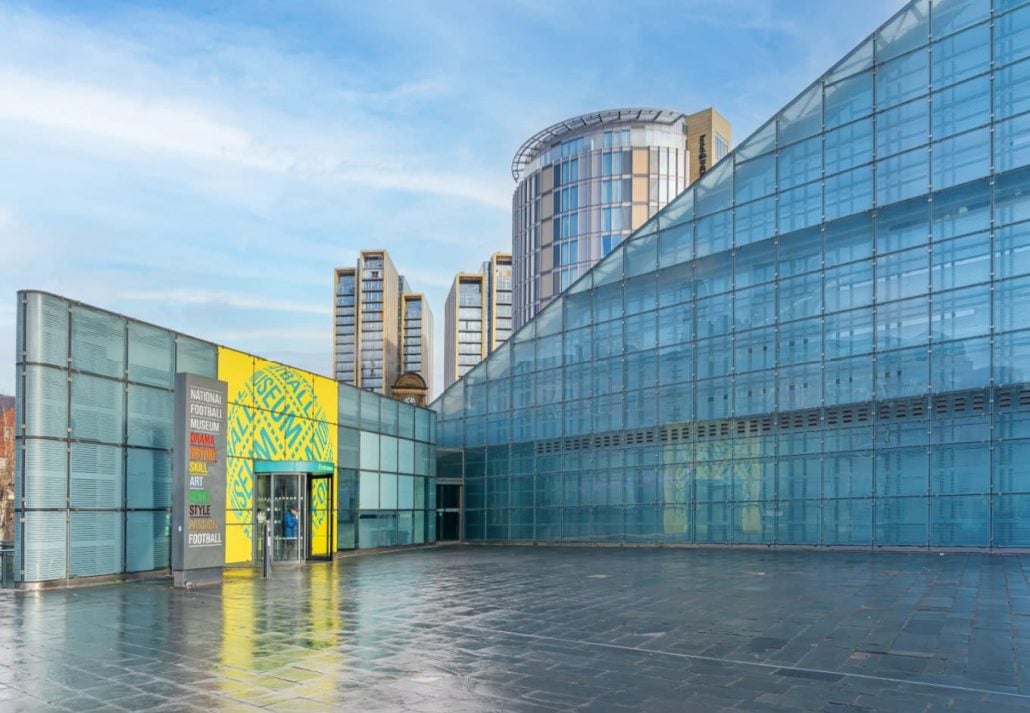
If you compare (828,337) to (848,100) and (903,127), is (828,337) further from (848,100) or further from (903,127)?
(848,100)

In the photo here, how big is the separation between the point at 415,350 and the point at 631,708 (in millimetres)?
183781

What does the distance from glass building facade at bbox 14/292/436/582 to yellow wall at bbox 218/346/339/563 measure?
40 mm

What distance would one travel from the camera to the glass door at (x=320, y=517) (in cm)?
2858

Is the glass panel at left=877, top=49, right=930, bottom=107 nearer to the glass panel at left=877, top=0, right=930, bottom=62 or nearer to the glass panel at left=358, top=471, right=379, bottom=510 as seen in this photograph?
the glass panel at left=877, top=0, right=930, bottom=62

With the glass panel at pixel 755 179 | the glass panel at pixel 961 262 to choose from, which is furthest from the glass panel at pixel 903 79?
the glass panel at pixel 961 262

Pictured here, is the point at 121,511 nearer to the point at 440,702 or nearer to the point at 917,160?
the point at 440,702

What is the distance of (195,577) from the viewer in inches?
776

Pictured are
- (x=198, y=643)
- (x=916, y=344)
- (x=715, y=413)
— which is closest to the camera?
(x=198, y=643)

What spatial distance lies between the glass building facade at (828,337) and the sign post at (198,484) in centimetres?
2114

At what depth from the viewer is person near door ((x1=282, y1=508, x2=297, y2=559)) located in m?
26.3

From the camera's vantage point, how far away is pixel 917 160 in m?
30.6

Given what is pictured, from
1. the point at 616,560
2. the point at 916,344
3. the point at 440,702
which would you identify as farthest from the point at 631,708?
the point at 916,344

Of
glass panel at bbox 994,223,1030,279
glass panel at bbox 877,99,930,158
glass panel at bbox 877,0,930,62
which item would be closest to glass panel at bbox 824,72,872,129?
glass panel at bbox 877,99,930,158

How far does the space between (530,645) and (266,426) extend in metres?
17.5
